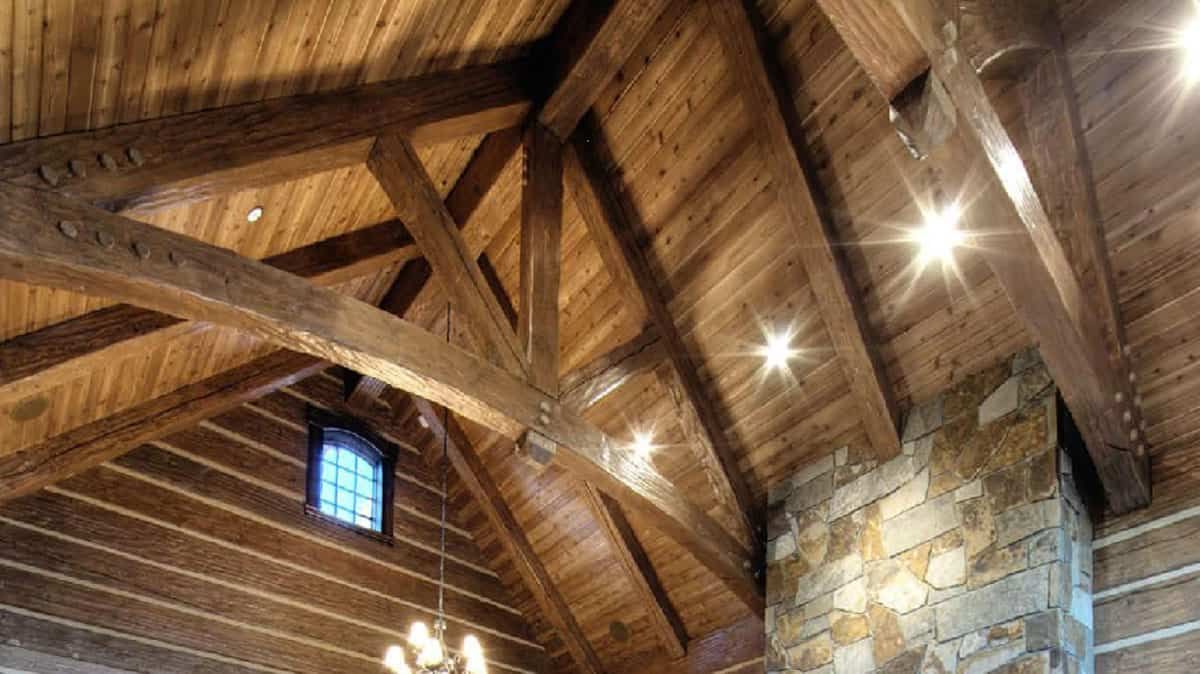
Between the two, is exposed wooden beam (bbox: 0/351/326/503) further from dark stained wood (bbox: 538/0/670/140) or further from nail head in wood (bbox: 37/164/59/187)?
nail head in wood (bbox: 37/164/59/187)

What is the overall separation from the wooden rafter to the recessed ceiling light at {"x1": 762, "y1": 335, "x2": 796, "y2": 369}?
1.91 meters

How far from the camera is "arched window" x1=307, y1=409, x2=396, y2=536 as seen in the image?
28.9 ft

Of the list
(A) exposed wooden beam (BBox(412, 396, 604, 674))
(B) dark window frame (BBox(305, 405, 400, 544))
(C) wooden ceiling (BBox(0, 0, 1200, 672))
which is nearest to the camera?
(C) wooden ceiling (BBox(0, 0, 1200, 672))

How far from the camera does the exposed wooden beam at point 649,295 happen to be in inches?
283

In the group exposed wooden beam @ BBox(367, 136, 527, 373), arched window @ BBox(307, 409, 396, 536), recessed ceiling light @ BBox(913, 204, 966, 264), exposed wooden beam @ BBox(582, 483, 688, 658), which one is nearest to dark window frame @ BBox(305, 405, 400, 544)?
arched window @ BBox(307, 409, 396, 536)

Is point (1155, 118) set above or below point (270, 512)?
above

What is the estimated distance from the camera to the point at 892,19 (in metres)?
3.77

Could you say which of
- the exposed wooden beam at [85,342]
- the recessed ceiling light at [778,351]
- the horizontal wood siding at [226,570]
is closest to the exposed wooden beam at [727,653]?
the horizontal wood siding at [226,570]

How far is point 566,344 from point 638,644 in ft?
8.61

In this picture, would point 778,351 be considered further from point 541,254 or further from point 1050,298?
point 1050,298

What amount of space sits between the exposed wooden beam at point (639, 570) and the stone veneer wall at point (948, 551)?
4.17 feet

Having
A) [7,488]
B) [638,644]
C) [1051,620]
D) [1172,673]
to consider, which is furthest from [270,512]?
[1172,673]

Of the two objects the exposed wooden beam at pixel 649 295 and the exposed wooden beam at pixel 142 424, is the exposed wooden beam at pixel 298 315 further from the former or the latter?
the exposed wooden beam at pixel 142 424

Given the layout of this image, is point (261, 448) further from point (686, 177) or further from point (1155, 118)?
point (1155, 118)
